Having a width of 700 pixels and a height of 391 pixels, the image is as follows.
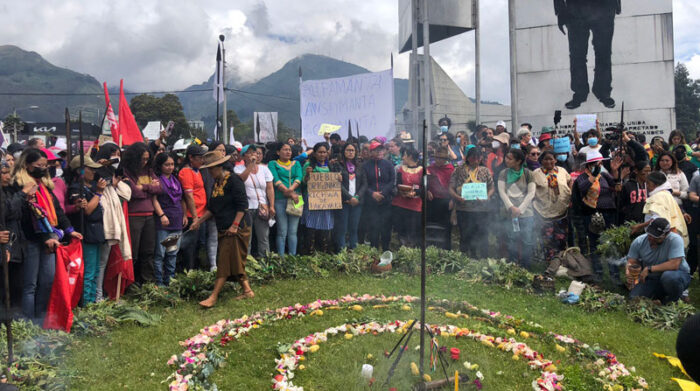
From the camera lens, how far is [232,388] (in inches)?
194

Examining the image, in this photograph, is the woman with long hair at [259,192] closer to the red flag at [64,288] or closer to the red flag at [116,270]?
the red flag at [116,270]

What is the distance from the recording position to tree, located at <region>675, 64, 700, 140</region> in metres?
49.6

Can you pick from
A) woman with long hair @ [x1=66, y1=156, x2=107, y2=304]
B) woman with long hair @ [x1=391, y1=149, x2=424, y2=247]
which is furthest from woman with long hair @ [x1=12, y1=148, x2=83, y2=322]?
woman with long hair @ [x1=391, y1=149, x2=424, y2=247]

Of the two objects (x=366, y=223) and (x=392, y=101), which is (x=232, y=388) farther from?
(x=392, y=101)

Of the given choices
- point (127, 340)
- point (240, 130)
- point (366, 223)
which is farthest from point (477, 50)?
point (240, 130)

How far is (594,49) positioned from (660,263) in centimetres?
1200

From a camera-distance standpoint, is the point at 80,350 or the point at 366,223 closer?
the point at 80,350

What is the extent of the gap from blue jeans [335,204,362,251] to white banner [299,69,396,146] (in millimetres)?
2816

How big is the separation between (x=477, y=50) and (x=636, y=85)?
6084mm

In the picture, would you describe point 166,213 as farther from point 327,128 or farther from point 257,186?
point 327,128

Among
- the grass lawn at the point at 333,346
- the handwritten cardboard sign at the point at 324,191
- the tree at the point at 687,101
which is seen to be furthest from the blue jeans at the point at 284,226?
the tree at the point at 687,101

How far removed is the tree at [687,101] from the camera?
49.6 m

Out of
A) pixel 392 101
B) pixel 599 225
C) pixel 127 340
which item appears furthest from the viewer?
pixel 392 101

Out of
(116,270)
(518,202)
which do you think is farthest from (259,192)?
(518,202)
